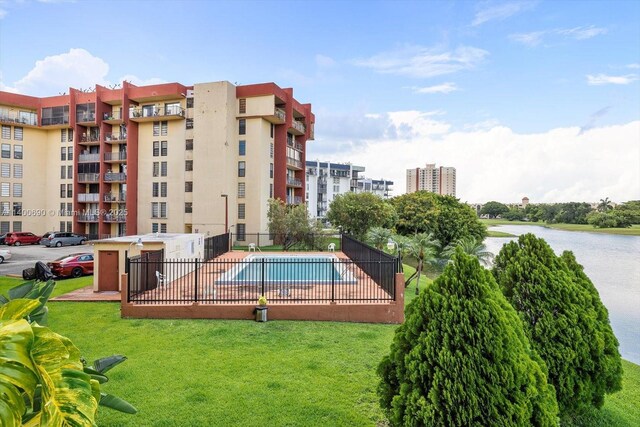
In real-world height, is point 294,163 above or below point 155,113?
below

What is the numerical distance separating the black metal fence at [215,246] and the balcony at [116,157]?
20.4 meters

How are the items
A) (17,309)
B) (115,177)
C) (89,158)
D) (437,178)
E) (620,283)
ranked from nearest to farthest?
1. (17,309)
2. (620,283)
3. (115,177)
4. (89,158)
5. (437,178)

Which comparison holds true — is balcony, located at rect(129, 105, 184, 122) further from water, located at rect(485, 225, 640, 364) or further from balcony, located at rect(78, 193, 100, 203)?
water, located at rect(485, 225, 640, 364)

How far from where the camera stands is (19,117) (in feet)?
137

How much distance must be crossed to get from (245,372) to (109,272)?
1052 centimetres

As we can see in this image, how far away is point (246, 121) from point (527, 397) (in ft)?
123

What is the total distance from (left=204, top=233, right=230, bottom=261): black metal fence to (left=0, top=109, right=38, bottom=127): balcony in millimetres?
31808

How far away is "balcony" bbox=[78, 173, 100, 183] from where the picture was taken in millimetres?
41406

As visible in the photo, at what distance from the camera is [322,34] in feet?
75.8

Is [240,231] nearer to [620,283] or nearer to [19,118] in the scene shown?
[19,118]

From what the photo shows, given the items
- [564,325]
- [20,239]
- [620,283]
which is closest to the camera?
[564,325]

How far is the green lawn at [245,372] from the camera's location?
605 cm

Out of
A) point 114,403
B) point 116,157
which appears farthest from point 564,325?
point 116,157

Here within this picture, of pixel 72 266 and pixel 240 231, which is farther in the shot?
pixel 240 231
